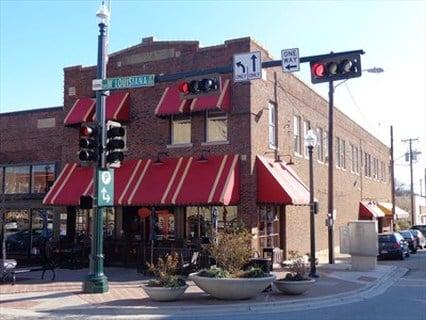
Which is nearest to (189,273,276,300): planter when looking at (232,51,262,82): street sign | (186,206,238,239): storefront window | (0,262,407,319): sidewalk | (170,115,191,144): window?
(0,262,407,319): sidewalk

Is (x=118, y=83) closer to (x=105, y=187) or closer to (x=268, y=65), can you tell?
(x=105, y=187)

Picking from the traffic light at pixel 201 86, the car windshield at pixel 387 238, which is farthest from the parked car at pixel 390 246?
the traffic light at pixel 201 86

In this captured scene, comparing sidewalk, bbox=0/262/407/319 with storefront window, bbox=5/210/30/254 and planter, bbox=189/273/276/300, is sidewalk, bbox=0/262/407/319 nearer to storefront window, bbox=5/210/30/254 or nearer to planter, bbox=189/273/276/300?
planter, bbox=189/273/276/300

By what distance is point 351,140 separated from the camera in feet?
128

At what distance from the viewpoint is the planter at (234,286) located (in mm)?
13680

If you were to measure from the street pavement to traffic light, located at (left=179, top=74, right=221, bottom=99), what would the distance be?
5196 mm

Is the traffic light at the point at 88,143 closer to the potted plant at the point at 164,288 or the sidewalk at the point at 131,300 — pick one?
the potted plant at the point at 164,288

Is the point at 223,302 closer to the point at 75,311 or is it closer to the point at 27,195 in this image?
the point at 75,311

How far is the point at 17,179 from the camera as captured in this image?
90.7ft

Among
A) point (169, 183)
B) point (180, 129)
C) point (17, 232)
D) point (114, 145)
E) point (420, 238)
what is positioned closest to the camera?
point (114, 145)

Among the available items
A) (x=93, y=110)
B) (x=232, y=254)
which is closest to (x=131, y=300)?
(x=232, y=254)

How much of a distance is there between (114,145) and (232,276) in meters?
4.59

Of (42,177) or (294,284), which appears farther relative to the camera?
(42,177)

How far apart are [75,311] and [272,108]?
13.8 meters
